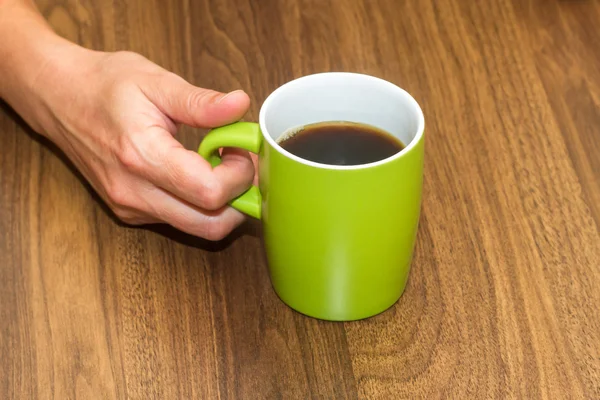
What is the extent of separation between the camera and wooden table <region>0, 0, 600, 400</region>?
798mm

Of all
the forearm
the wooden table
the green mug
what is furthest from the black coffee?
the forearm

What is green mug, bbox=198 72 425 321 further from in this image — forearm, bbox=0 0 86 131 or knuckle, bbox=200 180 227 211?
forearm, bbox=0 0 86 131

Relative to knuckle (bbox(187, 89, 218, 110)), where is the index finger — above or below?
below

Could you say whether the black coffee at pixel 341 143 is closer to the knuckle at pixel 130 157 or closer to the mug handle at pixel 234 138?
the mug handle at pixel 234 138

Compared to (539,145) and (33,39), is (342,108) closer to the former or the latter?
(539,145)

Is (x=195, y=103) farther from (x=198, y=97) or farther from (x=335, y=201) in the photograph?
(x=335, y=201)

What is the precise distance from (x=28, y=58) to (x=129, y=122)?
0.76 feet

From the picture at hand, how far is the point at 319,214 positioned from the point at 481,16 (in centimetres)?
63

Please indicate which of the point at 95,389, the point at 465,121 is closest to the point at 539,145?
the point at 465,121

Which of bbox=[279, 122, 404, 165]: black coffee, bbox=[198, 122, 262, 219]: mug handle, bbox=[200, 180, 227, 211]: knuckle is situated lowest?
bbox=[200, 180, 227, 211]: knuckle

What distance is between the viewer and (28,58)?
1.02 meters

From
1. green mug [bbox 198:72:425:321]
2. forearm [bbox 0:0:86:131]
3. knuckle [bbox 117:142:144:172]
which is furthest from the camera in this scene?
forearm [bbox 0:0:86:131]

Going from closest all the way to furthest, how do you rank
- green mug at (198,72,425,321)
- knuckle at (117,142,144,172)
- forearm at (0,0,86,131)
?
green mug at (198,72,425,321) → knuckle at (117,142,144,172) → forearm at (0,0,86,131)

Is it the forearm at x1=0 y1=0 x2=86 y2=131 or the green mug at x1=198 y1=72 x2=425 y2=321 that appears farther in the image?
the forearm at x1=0 y1=0 x2=86 y2=131
